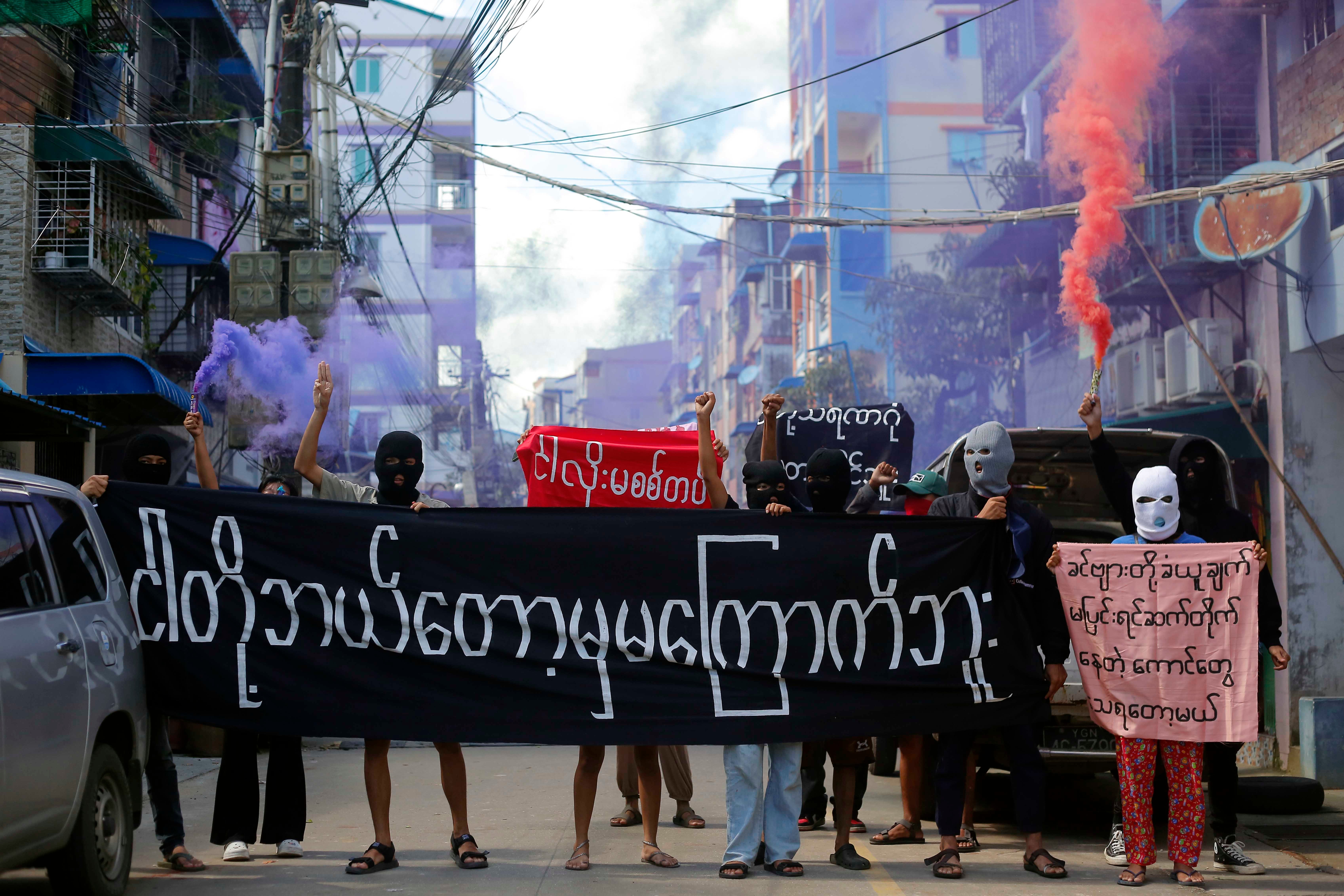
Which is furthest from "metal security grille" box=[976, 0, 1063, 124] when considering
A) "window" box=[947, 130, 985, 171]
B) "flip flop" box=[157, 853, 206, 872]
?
"flip flop" box=[157, 853, 206, 872]

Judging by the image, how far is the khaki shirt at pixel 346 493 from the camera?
7.03 meters

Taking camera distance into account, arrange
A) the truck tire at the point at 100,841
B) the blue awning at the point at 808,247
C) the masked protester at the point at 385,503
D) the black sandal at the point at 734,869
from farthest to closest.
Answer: the blue awning at the point at 808,247 → the masked protester at the point at 385,503 → the black sandal at the point at 734,869 → the truck tire at the point at 100,841

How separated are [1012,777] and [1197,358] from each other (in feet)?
36.8

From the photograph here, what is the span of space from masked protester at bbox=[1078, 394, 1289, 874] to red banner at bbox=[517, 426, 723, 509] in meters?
3.28

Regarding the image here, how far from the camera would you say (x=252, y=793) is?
6.75 metres

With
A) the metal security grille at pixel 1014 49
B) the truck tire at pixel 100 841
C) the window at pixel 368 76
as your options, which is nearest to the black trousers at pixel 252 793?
the truck tire at pixel 100 841

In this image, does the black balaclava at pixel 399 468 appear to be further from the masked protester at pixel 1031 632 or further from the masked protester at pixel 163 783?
the masked protester at pixel 1031 632

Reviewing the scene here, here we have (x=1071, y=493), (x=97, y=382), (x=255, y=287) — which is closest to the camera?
(x=1071, y=493)

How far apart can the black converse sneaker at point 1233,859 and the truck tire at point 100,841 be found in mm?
5196

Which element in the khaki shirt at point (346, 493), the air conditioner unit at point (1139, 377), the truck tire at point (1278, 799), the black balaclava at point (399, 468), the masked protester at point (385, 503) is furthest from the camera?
the air conditioner unit at point (1139, 377)

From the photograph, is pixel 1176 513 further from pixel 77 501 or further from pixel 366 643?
pixel 77 501

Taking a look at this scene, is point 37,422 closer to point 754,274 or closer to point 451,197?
point 754,274

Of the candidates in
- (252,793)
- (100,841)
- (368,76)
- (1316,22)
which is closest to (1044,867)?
(252,793)

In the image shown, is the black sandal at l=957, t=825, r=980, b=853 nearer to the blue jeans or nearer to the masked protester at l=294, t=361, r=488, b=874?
the blue jeans
